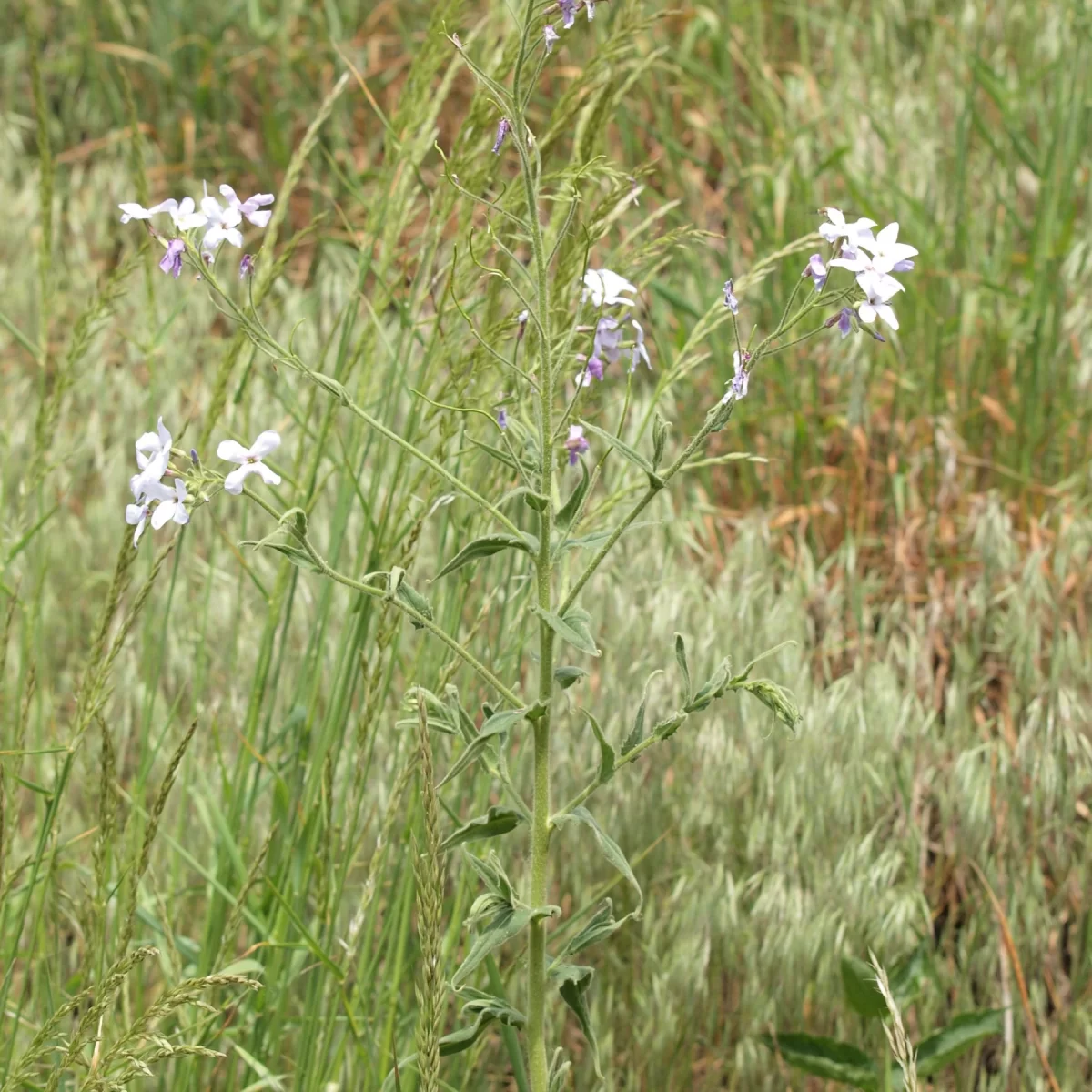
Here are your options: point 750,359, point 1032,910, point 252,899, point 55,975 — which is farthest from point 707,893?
point 750,359

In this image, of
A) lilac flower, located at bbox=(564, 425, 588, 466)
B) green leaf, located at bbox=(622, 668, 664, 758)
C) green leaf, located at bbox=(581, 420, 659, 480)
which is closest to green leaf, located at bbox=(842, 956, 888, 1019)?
green leaf, located at bbox=(622, 668, 664, 758)

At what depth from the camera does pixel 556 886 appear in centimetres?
213

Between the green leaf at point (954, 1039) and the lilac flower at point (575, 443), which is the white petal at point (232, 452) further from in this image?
the green leaf at point (954, 1039)

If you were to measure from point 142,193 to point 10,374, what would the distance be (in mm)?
1843

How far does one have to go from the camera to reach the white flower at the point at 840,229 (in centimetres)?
116

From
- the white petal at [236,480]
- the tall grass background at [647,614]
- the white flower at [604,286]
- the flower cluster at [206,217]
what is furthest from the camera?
the tall grass background at [647,614]

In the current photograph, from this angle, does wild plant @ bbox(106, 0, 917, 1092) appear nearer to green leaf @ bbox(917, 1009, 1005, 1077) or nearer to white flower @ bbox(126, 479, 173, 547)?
white flower @ bbox(126, 479, 173, 547)

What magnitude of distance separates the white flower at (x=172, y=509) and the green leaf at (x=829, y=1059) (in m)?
1.06

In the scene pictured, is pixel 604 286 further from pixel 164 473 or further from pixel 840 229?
pixel 164 473

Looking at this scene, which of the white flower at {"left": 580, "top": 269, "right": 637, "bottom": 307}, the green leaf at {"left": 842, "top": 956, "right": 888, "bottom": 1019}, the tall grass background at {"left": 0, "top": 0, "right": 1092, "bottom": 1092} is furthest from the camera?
the green leaf at {"left": 842, "top": 956, "right": 888, "bottom": 1019}

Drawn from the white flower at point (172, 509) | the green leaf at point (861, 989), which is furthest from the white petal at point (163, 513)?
the green leaf at point (861, 989)

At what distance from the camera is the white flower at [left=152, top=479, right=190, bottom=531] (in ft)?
3.71

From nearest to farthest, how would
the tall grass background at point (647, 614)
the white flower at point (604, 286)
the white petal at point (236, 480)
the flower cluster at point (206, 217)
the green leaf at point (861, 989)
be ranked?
the white petal at point (236, 480) < the flower cluster at point (206, 217) < the white flower at point (604, 286) < the tall grass background at point (647, 614) < the green leaf at point (861, 989)

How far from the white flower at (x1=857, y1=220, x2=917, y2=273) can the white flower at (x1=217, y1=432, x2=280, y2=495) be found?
0.51 meters
